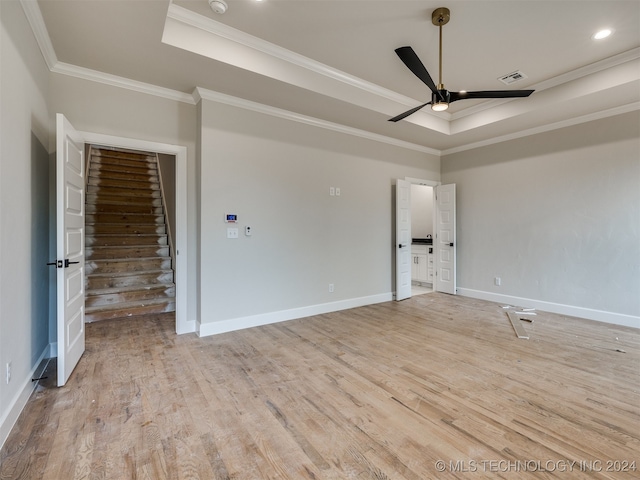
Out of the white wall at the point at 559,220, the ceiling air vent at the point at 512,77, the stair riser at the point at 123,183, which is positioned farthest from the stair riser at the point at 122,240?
the ceiling air vent at the point at 512,77

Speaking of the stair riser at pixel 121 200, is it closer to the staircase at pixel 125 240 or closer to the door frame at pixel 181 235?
the staircase at pixel 125 240

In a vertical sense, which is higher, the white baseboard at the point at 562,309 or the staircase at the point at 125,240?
the staircase at the point at 125,240

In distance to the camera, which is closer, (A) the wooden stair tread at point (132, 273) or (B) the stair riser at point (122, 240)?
(A) the wooden stair tread at point (132, 273)

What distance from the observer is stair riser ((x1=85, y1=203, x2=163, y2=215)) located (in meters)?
5.53

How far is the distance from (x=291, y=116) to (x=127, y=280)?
3.48 meters

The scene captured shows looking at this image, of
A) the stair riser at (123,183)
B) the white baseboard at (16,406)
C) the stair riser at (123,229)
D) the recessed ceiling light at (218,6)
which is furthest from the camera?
the stair riser at (123,183)

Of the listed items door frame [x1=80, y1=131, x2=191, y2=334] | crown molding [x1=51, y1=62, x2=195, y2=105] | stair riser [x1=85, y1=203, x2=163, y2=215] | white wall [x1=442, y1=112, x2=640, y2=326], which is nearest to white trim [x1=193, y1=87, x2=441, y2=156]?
crown molding [x1=51, y1=62, x2=195, y2=105]

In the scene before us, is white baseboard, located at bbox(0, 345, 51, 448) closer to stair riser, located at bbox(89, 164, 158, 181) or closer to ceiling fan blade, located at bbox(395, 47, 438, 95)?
ceiling fan blade, located at bbox(395, 47, 438, 95)

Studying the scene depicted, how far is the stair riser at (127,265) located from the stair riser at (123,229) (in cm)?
78

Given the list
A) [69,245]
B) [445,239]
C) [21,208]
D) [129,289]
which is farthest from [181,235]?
[445,239]

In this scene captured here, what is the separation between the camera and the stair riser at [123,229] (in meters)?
5.13

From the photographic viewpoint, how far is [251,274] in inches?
152

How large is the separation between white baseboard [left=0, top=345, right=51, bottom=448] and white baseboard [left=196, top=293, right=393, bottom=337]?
1471 millimetres

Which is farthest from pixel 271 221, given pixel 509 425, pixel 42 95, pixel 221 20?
pixel 509 425
